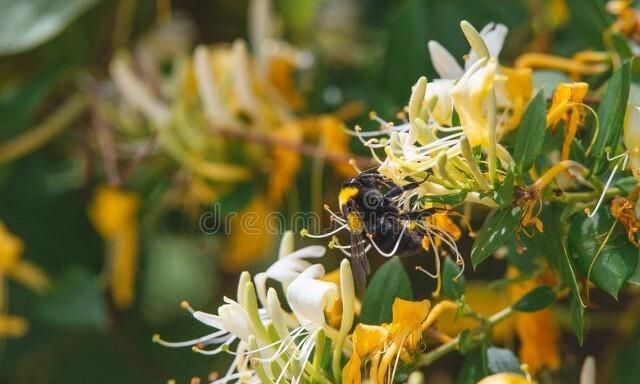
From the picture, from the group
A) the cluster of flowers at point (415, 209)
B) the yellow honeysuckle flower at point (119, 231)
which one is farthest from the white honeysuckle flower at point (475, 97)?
the yellow honeysuckle flower at point (119, 231)

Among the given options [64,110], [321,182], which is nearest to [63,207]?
[64,110]

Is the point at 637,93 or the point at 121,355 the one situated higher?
the point at 637,93

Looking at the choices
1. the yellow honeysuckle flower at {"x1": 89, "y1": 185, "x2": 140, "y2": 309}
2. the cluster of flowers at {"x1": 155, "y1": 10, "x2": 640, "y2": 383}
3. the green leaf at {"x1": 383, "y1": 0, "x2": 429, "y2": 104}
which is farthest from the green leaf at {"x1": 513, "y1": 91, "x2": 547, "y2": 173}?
the yellow honeysuckle flower at {"x1": 89, "y1": 185, "x2": 140, "y2": 309}

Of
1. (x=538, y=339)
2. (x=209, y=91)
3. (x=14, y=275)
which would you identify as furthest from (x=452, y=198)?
(x=14, y=275)

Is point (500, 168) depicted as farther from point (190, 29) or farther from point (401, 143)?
point (190, 29)

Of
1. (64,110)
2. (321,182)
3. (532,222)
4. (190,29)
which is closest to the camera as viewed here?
(532,222)

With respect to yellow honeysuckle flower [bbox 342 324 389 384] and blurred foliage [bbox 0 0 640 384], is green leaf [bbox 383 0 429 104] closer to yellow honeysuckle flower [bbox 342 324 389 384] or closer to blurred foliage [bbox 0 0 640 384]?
blurred foliage [bbox 0 0 640 384]
